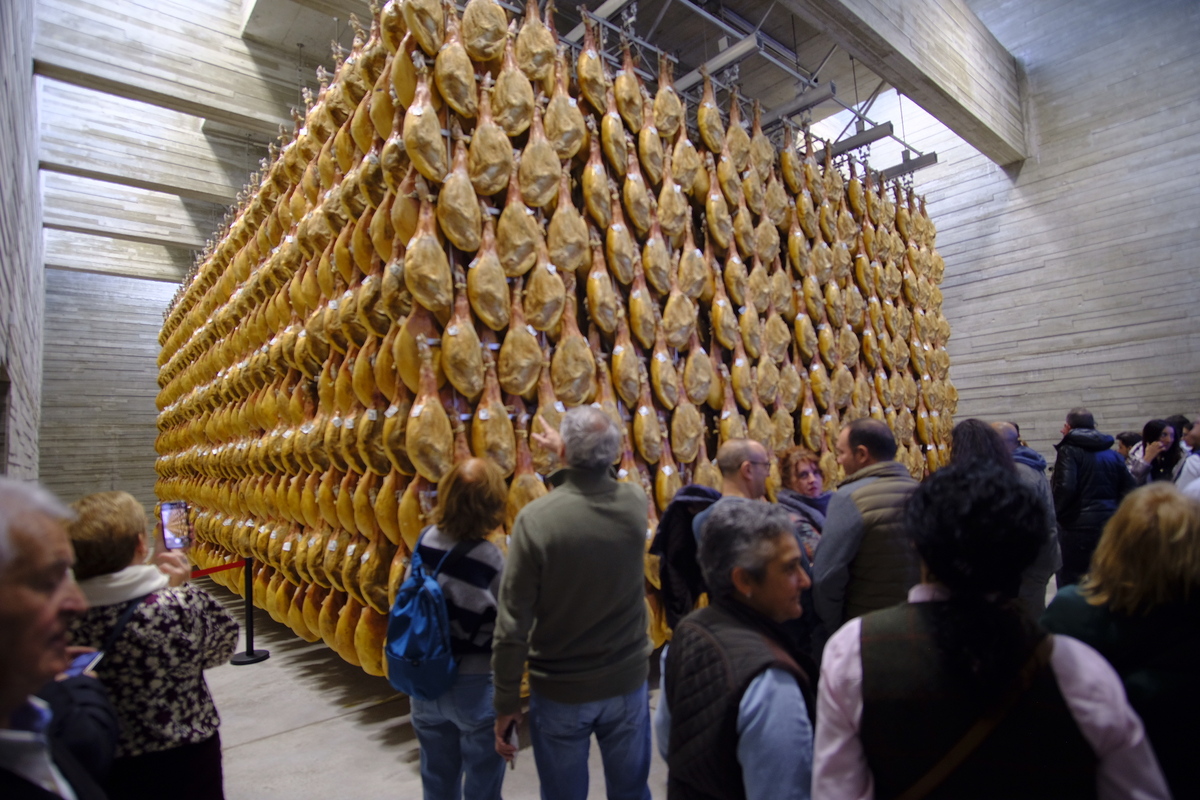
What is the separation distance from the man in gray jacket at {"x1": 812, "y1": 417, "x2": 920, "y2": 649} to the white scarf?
193cm

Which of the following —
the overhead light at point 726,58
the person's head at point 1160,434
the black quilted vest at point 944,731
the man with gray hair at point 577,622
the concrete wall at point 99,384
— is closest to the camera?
the black quilted vest at point 944,731

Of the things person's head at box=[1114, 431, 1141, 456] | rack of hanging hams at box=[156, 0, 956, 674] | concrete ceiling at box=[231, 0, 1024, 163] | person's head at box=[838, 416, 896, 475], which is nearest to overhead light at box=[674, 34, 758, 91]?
concrete ceiling at box=[231, 0, 1024, 163]

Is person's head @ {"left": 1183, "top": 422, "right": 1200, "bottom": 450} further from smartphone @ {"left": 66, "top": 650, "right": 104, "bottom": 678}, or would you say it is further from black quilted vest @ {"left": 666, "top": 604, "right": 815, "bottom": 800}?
smartphone @ {"left": 66, "top": 650, "right": 104, "bottom": 678}

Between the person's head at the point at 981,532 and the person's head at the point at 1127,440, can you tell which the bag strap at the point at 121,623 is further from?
the person's head at the point at 1127,440

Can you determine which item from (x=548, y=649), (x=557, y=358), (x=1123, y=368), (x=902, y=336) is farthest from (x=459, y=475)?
(x=1123, y=368)

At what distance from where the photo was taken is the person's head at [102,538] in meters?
1.72

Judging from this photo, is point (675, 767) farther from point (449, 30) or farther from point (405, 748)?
point (449, 30)

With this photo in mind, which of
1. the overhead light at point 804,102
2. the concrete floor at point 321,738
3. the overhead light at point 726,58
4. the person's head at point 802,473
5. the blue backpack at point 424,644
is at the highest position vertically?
the overhead light at point 726,58

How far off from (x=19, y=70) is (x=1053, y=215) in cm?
945

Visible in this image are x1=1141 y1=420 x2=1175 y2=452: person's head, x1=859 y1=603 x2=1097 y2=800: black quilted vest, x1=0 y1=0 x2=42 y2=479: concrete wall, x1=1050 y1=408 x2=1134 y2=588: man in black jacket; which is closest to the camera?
x1=859 y1=603 x2=1097 y2=800: black quilted vest

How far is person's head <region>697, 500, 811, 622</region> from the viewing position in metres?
Answer: 1.41

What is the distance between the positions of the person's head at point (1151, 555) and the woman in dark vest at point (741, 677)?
59cm

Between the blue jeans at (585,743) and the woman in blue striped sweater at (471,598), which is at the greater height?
the woman in blue striped sweater at (471,598)

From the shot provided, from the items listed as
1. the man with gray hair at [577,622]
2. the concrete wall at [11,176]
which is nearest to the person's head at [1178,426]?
the man with gray hair at [577,622]
